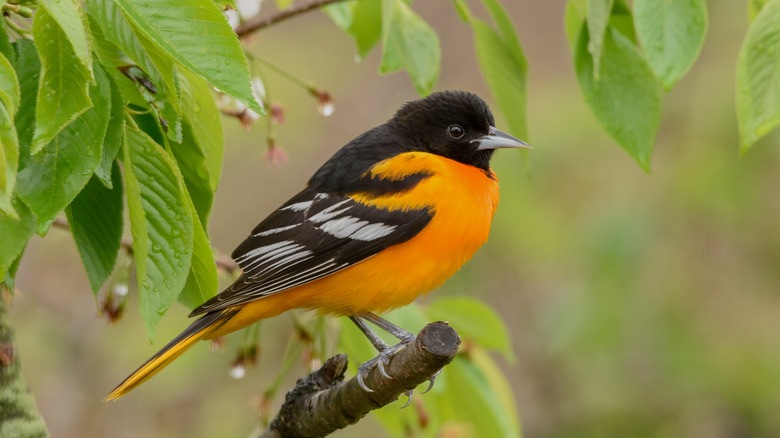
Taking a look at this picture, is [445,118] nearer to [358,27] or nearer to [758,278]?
[358,27]

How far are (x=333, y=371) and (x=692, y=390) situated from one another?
392 cm

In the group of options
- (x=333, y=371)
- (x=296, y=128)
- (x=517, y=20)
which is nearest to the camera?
(x=333, y=371)

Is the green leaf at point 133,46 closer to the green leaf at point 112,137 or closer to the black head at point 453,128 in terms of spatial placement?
the green leaf at point 112,137

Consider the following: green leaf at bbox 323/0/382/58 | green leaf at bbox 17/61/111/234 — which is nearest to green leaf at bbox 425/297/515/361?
green leaf at bbox 323/0/382/58

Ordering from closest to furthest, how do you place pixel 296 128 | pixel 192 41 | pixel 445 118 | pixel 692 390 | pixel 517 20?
pixel 192 41
pixel 445 118
pixel 692 390
pixel 296 128
pixel 517 20

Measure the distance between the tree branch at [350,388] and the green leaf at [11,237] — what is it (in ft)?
3.36

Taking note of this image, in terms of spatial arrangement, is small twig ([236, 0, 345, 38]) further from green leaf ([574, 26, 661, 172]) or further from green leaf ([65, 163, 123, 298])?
green leaf ([65, 163, 123, 298])

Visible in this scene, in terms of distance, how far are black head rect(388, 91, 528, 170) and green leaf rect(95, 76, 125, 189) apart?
189cm

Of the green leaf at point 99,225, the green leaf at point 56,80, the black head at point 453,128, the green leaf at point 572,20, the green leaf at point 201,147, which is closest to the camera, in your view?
the green leaf at point 56,80

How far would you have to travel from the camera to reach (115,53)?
1751mm

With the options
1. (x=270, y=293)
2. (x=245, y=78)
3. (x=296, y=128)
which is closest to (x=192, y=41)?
(x=245, y=78)

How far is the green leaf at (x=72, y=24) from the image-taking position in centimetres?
132

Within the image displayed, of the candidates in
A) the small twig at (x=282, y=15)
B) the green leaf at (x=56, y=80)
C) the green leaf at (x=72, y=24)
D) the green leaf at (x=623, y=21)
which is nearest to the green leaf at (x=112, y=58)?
the green leaf at (x=56, y=80)

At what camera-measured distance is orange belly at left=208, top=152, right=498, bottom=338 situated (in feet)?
9.63
